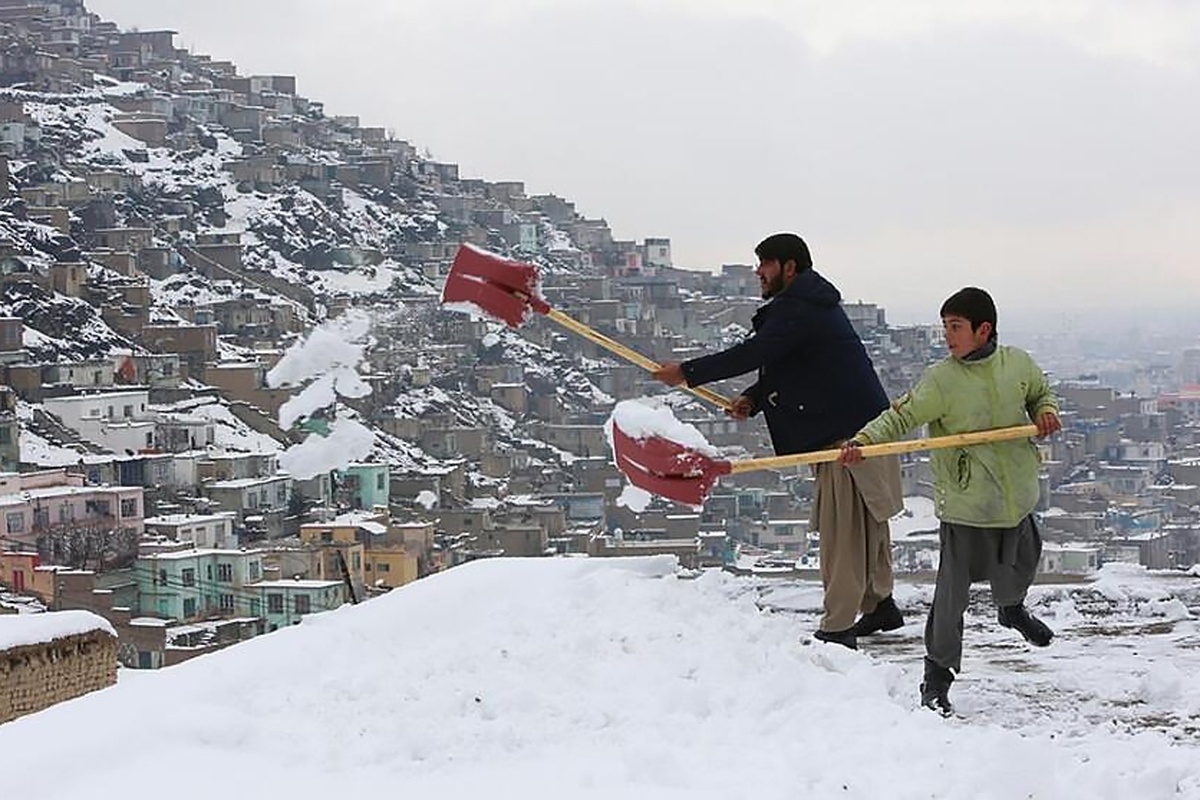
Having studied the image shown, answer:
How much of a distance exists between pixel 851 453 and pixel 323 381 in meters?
4.24

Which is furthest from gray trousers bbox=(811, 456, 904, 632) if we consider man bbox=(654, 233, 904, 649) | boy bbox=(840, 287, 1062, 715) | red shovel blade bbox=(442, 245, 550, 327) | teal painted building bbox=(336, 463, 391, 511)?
teal painted building bbox=(336, 463, 391, 511)

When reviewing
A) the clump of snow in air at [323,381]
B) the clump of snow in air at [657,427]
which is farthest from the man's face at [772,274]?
the clump of snow in air at [323,381]

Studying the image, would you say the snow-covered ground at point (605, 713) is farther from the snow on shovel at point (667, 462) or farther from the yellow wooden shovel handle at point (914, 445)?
the yellow wooden shovel handle at point (914, 445)

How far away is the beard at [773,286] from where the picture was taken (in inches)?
212

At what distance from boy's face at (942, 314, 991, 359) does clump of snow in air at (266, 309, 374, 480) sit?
389cm

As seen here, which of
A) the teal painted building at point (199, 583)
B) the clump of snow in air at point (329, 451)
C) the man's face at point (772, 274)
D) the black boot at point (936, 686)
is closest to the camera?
the black boot at point (936, 686)

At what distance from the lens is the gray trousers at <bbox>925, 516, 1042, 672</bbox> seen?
4.60 metres

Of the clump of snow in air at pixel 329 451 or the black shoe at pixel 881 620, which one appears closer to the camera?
the black shoe at pixel 881 620

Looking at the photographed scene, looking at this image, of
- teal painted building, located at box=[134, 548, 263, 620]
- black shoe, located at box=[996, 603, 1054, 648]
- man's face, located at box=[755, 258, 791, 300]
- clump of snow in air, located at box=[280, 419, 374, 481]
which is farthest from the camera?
teal painted building, located at box=[134, 548, 263, 620]

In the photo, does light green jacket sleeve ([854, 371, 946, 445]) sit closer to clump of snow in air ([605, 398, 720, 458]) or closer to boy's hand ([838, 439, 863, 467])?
boy's hand ([838, 439, 863, 467])

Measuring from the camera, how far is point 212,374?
5656 centimetres

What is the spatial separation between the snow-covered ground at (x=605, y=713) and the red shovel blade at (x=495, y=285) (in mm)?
1195

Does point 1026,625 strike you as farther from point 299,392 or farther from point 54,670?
point 54,670

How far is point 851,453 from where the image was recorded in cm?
475
